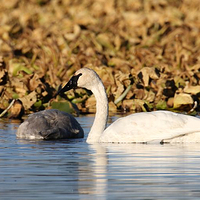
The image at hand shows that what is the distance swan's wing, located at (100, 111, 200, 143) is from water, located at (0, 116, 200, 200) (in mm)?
223

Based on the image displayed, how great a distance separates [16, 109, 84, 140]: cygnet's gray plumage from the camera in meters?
10.6

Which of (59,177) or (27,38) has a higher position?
(59,177)

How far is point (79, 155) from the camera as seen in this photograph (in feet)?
27.8

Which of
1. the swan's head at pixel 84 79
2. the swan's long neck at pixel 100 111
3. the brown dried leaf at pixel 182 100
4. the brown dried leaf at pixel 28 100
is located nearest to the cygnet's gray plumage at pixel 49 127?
the swan's long neck at pixel 100 111

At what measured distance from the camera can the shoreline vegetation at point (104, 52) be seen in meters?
15.0

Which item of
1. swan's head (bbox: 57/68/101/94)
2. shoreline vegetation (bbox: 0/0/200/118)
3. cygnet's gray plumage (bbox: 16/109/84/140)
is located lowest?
shoreline vegetation (bbox: 0/0/200/118)

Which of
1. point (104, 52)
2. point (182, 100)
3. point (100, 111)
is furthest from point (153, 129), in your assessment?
point (104, 52)

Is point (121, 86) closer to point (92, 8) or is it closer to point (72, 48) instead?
point (72, 48)

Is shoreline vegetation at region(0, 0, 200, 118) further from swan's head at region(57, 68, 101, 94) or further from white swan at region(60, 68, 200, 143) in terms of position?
white swan at region(60, 68, 200, 143)

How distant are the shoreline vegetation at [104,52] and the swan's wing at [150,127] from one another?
3.65 metres

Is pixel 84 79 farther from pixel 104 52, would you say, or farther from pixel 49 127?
pixel 104 52

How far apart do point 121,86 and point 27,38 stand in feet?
26.8

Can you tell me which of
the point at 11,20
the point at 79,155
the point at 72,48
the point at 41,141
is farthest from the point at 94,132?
the point at 11,20

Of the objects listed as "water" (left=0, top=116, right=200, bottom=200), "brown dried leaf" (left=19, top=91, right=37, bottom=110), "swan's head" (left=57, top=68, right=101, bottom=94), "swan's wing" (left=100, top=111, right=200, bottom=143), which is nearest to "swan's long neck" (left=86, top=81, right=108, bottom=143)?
"swan's head" (left=57, top=68, right=101, bottom=94)
